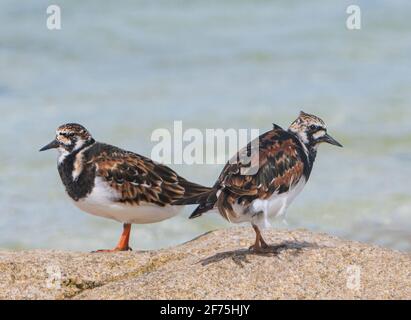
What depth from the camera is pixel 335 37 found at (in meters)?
18.4

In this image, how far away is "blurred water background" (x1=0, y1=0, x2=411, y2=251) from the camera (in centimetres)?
1108

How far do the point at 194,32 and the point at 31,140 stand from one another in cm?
647

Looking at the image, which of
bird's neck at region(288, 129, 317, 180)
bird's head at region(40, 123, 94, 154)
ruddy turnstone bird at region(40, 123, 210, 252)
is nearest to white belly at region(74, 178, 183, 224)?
ruddy turnstone bird at region(40, 123, 210, 252)

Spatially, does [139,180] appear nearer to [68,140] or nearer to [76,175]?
[76,175]

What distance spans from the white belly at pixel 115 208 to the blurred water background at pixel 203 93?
98.3 inches

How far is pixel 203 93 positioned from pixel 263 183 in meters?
9.49

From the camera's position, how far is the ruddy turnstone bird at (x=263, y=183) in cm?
634

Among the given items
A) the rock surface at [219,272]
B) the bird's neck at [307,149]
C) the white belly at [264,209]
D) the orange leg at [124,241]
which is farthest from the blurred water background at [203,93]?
the white belly at [264,209]

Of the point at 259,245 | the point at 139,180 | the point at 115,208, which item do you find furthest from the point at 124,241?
the point at 259,245
